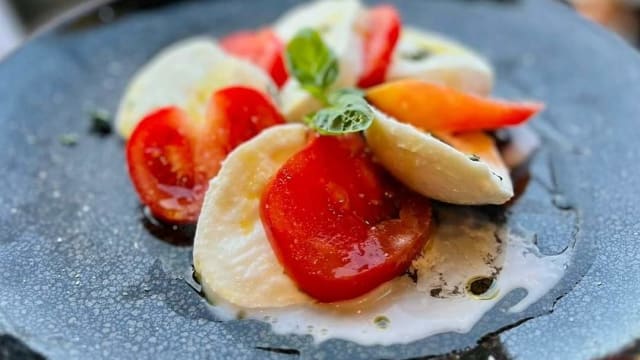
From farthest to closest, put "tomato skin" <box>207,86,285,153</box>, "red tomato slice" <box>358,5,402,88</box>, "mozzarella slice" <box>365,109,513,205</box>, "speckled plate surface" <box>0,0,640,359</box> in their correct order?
"red tomato slice" <box>358,5,402,88</box> < "tomato skin" <box>207,86,285,153</box> < "mozzarella slice" <box>365,109,513,205</box> < "speckled plate surface" <box>0,0,640,359</box>

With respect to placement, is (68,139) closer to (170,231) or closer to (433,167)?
(170,231)

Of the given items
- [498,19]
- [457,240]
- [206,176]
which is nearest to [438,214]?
[457,240]

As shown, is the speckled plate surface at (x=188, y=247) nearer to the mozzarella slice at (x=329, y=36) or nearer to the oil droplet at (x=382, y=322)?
the oil droplet at (x=382, y=322)

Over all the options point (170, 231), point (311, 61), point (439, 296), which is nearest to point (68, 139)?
point (170, 231)

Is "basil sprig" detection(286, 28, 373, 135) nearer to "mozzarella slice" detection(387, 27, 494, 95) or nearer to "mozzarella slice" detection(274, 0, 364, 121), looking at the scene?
"mozzarella slice" detection(274, 0, 364, 121)

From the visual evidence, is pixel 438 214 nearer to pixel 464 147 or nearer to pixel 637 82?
pixel 464 147

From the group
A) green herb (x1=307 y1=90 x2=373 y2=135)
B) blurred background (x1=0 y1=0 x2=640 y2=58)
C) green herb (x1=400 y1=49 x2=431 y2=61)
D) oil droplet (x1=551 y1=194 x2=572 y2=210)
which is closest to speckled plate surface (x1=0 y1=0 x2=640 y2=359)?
oil droplet (x1=551 y1=194 x2=572 y2=210)
